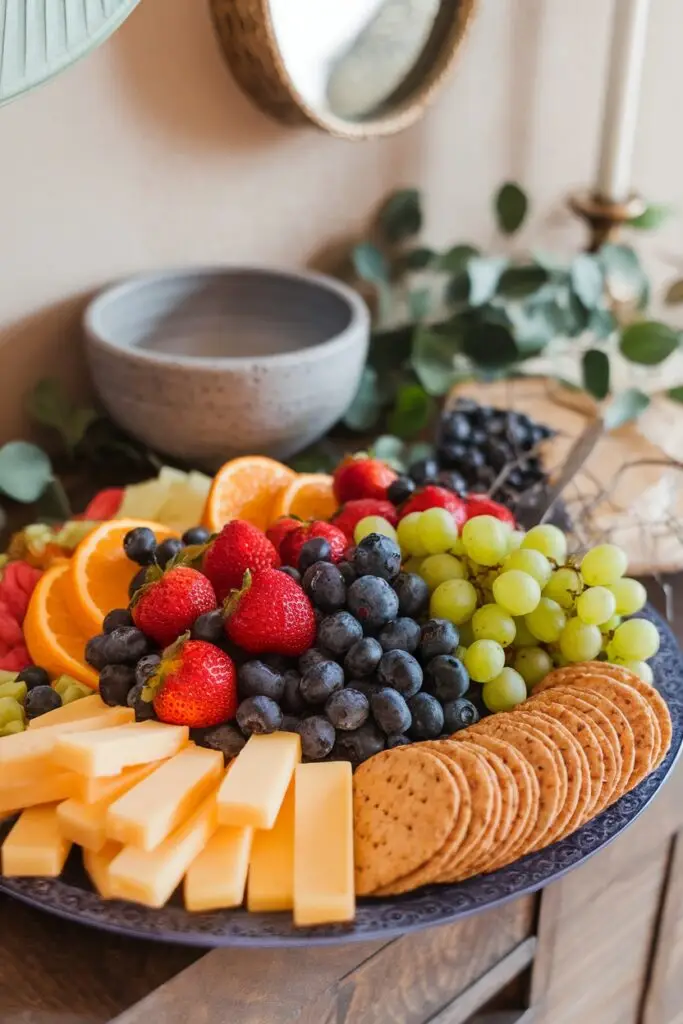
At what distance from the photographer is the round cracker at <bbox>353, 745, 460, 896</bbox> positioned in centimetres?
59

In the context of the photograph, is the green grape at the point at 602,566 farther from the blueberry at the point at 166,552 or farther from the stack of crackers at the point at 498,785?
the blueberry at the point at 166,552

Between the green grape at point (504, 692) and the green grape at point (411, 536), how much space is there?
126mm

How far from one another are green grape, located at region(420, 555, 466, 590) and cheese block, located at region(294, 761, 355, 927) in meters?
0.19

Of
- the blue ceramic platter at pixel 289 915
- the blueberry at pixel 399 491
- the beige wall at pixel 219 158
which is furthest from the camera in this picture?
the beige wall at pixel 219 158

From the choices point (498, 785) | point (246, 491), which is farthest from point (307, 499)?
point (498, 785)

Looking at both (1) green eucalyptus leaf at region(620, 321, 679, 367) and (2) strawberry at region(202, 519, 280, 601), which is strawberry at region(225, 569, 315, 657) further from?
(1) green eucalyptus leaf at region(620, 321, 679, 367)

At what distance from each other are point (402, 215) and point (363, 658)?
2.61 feet

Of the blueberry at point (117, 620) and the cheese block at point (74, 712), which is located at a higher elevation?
the blueberry at point (117, 620)

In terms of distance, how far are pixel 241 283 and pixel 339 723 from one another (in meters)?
0.63

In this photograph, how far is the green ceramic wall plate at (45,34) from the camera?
788mm

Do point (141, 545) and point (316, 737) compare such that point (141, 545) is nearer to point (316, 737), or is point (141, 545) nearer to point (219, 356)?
point (316, 737)

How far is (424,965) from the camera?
0.71 metres

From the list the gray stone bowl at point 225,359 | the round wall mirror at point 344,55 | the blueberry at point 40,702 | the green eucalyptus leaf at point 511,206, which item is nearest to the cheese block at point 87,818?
the blueberry at point 40,702

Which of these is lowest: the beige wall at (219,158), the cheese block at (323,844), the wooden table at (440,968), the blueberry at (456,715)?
the wooden table at (440,968)
